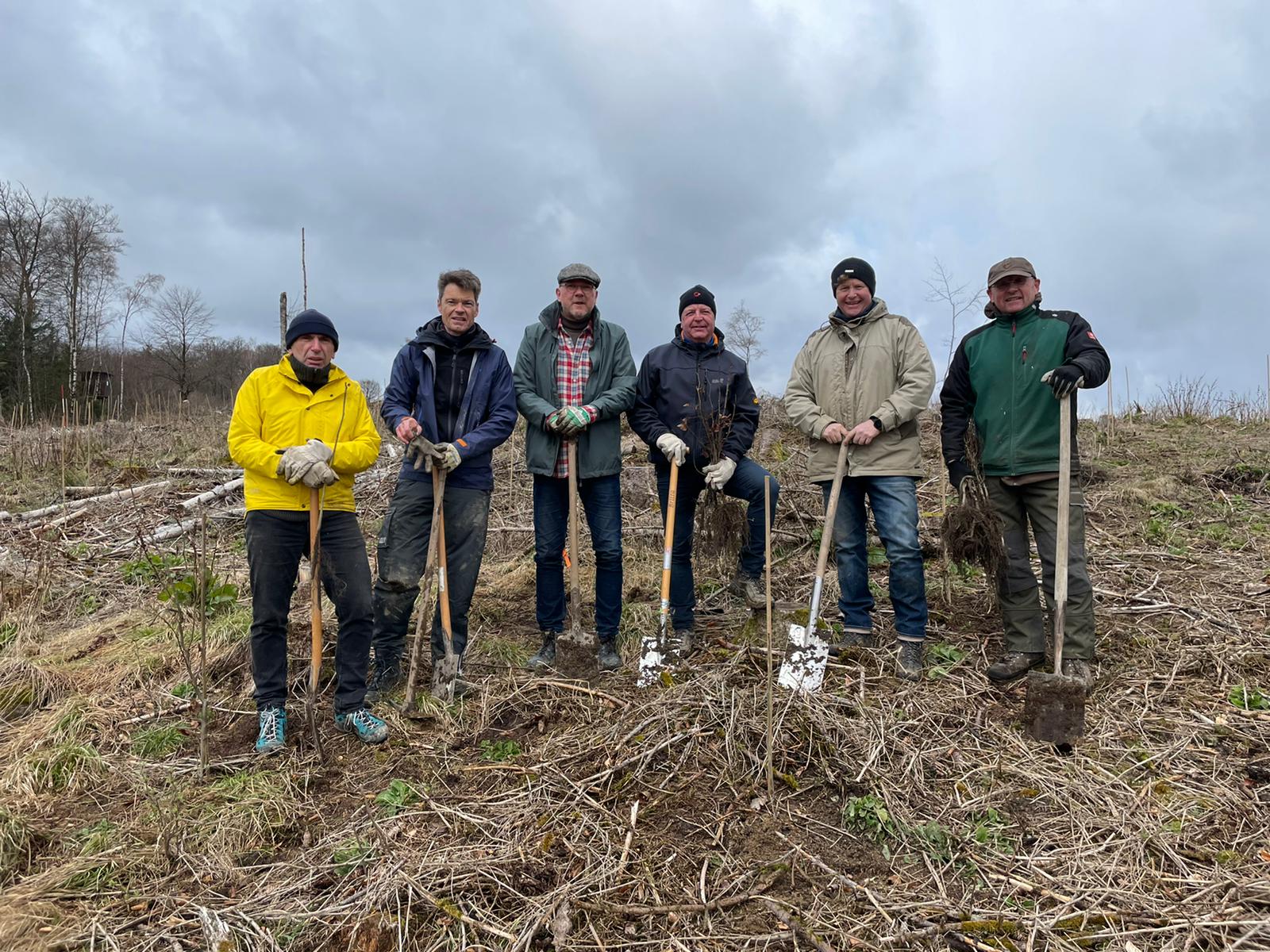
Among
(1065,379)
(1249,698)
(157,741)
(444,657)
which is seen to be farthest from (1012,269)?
(157,741)

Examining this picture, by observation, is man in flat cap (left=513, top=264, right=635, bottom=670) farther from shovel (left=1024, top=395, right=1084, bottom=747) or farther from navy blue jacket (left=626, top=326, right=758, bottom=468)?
shovel (left=1024, top=395, right=1084, bottom=747)

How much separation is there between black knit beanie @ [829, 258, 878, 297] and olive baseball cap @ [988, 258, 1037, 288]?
696 millimetres

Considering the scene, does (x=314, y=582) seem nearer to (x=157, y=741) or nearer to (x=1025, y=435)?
(x=157, y=741)

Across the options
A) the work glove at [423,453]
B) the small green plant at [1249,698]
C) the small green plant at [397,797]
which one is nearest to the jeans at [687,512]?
the work glove at [423,453]

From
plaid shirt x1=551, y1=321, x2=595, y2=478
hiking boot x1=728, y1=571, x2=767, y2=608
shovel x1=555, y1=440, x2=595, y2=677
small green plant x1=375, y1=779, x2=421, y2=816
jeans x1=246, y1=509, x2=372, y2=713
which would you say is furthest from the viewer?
hiking boot x1=728, y1=571, x2=767, y2=608

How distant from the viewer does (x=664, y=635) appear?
4.25 metres

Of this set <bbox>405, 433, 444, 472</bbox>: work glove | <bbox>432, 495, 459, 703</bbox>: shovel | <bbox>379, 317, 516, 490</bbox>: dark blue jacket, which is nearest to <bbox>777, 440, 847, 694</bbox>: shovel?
<bbox>432, 495, 459, 703</bbox>: shovel

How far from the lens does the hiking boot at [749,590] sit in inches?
199

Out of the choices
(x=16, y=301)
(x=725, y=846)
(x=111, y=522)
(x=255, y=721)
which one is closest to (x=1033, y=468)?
(x=725, y=846)

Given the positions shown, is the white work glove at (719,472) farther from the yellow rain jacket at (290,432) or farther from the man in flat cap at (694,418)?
the yellow rain jacket at (290,432)

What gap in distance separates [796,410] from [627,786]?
257 cm

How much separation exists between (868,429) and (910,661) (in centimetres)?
141

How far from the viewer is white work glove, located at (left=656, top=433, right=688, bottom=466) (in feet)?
14.3

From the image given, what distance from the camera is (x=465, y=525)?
4.14 meters
